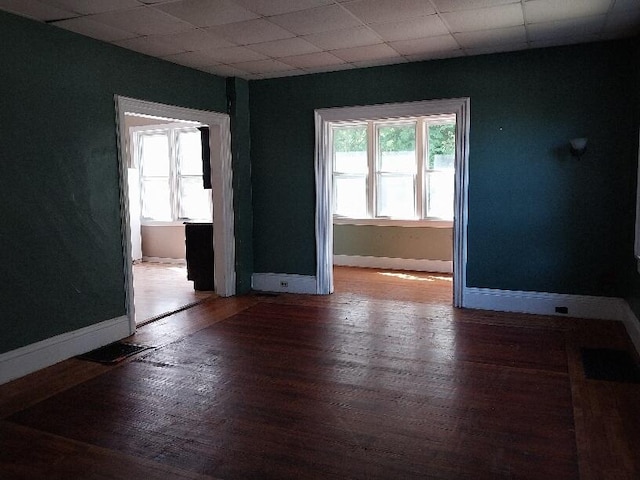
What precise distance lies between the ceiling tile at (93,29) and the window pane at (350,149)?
454cm

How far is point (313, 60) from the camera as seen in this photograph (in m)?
5.12

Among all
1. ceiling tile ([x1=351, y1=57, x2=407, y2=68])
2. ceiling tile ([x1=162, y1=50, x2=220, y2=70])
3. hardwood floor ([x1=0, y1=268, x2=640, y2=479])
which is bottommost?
hardwood floor ([x1=0, y1=268, x2=640, y2=479])

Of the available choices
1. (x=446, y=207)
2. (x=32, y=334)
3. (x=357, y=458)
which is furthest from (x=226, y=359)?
(x=446, y=207)

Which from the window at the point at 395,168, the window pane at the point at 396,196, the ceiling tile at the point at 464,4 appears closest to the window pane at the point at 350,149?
the window at the point at 395,168

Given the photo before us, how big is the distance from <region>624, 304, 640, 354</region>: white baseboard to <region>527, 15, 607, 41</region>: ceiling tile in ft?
7.70

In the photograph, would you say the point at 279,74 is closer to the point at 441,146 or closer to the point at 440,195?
the point at 441,146

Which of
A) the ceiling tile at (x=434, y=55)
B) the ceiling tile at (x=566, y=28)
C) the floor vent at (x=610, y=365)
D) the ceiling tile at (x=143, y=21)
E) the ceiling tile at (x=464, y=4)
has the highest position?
the ceiling tile at (x=434, y=55)

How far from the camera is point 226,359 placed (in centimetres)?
391

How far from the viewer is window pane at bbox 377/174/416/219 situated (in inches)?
309

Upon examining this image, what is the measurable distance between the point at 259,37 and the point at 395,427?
3193 millimetres

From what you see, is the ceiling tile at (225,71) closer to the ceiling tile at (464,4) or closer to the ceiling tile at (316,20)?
the ceiling tile at (316,20)

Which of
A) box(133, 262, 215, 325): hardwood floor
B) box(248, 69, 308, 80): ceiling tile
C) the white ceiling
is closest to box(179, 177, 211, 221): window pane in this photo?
box(133, 262, 215, 325): hardwood floor

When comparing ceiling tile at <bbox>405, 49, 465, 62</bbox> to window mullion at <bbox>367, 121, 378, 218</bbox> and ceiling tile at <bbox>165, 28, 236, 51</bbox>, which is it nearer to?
ceiling tile at <bbox>165, 28, 236, 51</bbox>

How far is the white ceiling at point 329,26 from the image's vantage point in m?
3.52
